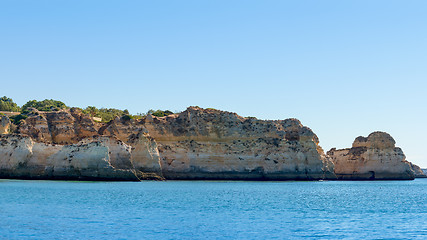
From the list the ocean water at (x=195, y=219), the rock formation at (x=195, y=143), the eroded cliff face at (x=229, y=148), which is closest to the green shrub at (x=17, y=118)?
the rock formation at (x=195, y=143)

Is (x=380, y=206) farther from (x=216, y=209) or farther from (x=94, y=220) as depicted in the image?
(x=94, y=220)

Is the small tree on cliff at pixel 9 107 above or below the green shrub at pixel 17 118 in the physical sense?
above

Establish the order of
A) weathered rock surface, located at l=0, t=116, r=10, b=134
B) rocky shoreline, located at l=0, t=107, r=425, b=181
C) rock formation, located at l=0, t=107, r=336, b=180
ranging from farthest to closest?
1. rocky shoreline, located at l=0, t=107, r=425, b=181
2. rock formation, located at l=0, t=107, r=336, b=180
3. weathered rock surface, located at l=0, t=116, r=10, b=134

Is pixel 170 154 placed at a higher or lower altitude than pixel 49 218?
higher

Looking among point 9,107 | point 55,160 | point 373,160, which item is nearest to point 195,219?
point 55,160

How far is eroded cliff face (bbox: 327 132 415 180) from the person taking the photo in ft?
344

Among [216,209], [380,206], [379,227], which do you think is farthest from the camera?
[380,206]

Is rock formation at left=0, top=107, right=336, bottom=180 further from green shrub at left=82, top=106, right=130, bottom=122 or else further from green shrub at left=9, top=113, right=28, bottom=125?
green shrub at left=82, top=106, right=130, bottom=122

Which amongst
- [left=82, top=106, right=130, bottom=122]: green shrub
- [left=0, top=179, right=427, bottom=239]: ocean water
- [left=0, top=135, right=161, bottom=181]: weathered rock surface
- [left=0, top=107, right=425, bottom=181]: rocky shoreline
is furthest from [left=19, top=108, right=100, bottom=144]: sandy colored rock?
[left=0, top=179, right=427, bottom=239]: ocean water

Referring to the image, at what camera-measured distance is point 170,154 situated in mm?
81438

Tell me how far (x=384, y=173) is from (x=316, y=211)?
77.3m

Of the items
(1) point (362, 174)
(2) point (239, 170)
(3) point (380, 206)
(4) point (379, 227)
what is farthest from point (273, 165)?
(4) point (379, 227)

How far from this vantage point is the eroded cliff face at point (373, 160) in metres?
105

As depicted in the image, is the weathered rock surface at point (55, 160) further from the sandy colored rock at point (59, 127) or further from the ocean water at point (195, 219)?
the ocean water at point (195, 219)
